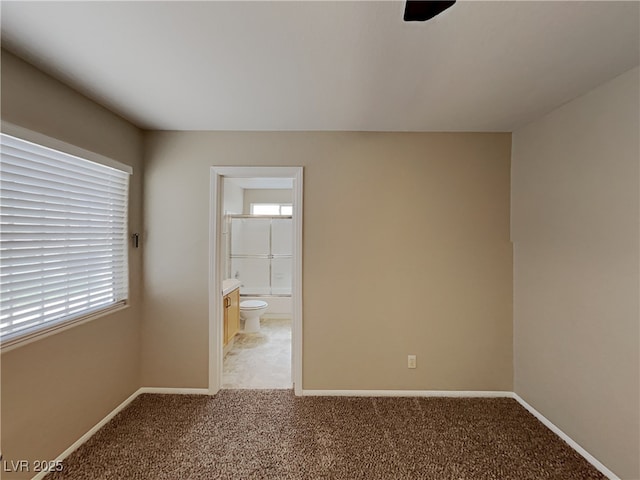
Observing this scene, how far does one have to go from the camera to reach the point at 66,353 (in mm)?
1867

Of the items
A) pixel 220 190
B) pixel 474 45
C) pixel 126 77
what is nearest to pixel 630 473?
pixel 474 45

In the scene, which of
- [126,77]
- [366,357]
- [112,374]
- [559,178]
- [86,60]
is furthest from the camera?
[366,357]

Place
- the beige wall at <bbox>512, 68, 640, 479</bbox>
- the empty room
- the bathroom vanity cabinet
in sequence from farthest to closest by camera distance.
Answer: the bathroom vanity cabinet → the beige wall at <bbox>512, 68, 640, 479</bbox> → the empty room

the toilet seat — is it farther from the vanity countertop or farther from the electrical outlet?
the electrical outlet

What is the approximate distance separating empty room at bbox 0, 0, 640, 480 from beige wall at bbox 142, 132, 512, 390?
20 mm

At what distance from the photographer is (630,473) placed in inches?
64.7

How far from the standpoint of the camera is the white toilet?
4.21 meters

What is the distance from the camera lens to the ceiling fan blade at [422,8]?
2.68 feet

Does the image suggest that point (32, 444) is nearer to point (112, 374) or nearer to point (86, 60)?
point (112, 374)

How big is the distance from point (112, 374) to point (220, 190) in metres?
1.72

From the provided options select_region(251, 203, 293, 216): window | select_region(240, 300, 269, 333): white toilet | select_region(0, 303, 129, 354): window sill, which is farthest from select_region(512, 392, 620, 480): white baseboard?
select_region(251, 203, 293, 216): window

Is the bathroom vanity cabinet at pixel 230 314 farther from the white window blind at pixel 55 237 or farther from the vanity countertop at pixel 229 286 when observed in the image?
the white window blind at pixel 55 237

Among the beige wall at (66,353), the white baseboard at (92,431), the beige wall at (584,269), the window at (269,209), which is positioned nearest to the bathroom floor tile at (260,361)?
the white baseboard at (92,431)

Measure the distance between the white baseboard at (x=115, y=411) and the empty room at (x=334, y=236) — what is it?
0.9 inches
